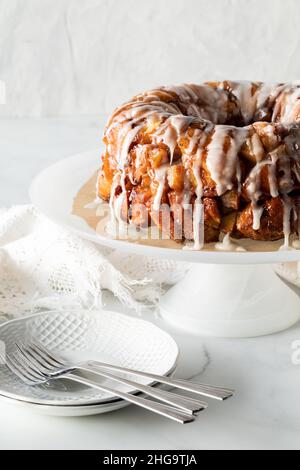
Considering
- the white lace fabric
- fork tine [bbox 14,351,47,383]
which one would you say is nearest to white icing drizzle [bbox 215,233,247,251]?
the white lace fabric

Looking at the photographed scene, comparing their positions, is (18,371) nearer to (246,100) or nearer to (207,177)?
(207,177)

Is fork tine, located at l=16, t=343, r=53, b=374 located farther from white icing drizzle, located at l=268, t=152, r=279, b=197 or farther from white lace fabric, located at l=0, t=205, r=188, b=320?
white icing drizzle, located at l=268, t=152, r=279, b=197

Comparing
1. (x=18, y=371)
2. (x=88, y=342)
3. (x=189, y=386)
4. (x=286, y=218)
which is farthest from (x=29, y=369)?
(x=286, y=218)

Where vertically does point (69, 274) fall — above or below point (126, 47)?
below

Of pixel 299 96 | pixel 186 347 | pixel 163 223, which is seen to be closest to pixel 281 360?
pixel 186 347

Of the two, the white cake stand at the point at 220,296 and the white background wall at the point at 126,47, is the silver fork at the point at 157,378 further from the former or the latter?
the white background wall at the point at 126,47

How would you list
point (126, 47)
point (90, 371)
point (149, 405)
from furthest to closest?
point (126, 47) → point (90, 371) → point (149, 405)

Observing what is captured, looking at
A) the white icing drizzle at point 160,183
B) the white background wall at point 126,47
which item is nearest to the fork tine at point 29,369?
the white icing drizzle at point 160,183

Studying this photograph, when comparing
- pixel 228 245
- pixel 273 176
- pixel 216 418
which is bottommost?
pixel 216 418
